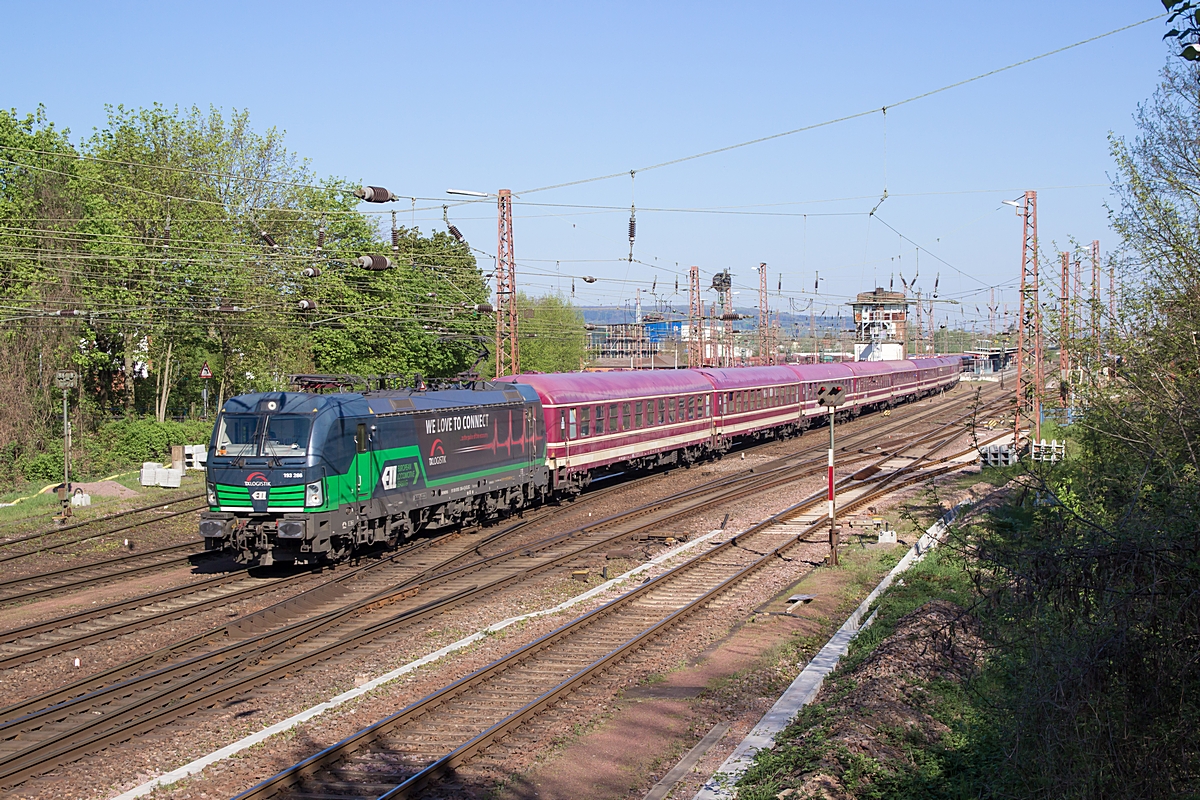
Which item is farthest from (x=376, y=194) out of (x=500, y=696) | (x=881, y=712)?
(x=881, y=712)

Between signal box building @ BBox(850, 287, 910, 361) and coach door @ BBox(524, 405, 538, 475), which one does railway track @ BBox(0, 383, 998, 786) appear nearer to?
coach door @ BBox(524, 405, 538, 475)

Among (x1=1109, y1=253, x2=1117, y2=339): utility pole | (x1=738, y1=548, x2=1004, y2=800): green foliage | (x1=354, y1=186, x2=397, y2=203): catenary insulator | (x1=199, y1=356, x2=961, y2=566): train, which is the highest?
(x1=354, y1=186, x2=397, y2=203): catenary insulator

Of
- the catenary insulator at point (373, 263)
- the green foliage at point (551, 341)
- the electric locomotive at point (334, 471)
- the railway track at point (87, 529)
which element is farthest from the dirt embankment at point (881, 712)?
the green foliage at point (551, 341)

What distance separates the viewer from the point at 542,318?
84.8 m

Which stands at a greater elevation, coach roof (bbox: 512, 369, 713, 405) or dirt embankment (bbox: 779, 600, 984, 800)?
coach roof (bbox: 512, 369, 713, 405)

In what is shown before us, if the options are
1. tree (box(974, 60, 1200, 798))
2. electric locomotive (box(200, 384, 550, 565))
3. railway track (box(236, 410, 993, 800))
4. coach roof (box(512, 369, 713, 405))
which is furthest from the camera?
coach roof (box(512, 369, 713, 405))

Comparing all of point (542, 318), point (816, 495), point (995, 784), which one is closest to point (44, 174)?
point (816, 495)

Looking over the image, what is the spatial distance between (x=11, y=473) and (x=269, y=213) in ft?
56.9

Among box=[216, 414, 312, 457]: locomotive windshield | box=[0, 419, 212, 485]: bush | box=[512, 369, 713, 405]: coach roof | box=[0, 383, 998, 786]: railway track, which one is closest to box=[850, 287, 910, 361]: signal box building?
box=[512, 369, 713, 405]: coach roof

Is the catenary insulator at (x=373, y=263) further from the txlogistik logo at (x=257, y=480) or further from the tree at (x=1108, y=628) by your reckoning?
the tree at (x=1108, y=628)

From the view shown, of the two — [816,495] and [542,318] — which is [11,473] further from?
[542,318]

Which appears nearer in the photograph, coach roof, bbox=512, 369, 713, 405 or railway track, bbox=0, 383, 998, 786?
railway track, bbox=0, 383, 998, 786

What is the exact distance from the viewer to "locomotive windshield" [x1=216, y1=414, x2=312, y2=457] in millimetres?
17188

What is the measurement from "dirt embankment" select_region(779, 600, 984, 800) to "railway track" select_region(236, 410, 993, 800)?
122 inches
